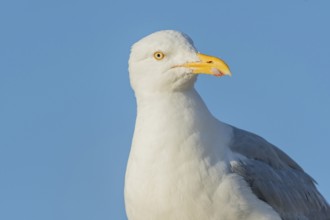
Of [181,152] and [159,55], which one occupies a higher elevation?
[159,55]

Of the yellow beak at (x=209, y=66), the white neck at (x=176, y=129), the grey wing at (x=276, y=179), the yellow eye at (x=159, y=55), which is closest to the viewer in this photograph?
the yellow beak at (x=209, y=66)

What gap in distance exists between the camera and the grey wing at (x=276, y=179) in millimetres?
9445

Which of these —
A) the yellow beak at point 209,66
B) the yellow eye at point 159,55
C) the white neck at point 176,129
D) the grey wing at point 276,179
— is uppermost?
the yellow eye at point 159,55

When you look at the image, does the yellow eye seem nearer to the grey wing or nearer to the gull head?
the gull head

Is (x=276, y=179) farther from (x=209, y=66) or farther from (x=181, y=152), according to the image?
(x=209, y=66)

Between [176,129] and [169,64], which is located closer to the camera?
[169,64]

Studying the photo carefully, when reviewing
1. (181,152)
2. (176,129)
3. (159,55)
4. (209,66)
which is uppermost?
(159,55)

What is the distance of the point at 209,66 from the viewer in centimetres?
866

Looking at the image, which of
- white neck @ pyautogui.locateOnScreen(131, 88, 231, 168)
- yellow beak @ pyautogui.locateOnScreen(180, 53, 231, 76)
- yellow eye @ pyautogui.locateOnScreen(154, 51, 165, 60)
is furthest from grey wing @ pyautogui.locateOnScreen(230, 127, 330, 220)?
yellow eye @ pyautogui.locateOnScreen(154, 51, 165, 60)

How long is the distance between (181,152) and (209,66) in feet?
3.81

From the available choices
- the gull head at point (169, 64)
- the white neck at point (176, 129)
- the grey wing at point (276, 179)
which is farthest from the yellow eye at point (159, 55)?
the grey wing at point (276, 179)

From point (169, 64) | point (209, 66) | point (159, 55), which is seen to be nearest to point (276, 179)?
point (209, 66)

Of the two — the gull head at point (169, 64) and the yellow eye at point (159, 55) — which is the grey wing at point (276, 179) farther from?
the yellow eye at point (159, 55)

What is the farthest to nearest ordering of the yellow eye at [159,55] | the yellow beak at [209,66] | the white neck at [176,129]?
the yellow eye at [159,55]
the white neck at [176,129]
the yellow beak at [209,66]
